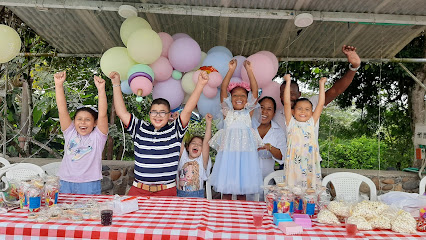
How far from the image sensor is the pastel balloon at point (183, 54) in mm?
3535

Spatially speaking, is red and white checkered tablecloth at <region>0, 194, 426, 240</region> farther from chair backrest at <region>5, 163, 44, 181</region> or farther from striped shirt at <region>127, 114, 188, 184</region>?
chair backrest at <region>5, 163, 44, 181</region>

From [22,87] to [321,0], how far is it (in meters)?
5.63

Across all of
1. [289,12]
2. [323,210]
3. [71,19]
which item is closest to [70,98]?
[71,19]

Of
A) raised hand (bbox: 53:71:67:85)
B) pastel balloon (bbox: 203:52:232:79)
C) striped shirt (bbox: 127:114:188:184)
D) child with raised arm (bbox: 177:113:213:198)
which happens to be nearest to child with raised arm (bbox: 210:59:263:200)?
child with raised arm (bbox: 177:113:213:198)

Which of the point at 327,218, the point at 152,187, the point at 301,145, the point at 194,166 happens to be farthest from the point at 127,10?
the point at 327,218

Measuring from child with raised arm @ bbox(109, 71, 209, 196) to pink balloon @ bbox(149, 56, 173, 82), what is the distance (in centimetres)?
59

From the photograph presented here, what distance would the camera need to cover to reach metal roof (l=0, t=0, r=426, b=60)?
357cm

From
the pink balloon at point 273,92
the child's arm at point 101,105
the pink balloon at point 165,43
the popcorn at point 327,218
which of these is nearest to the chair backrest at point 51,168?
the child's arm at point 101,105

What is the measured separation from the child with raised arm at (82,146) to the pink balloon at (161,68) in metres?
0.77

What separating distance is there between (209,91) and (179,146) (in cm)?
77

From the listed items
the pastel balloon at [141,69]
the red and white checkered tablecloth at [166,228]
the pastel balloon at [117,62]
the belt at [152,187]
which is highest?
the pastel balloon at [117,62]

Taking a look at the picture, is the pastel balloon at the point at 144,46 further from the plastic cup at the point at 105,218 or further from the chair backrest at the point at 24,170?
the plastic cup at the point at 105,218

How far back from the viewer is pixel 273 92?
3912 mm

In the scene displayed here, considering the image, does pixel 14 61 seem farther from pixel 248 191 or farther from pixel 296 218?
pixel 296 218
